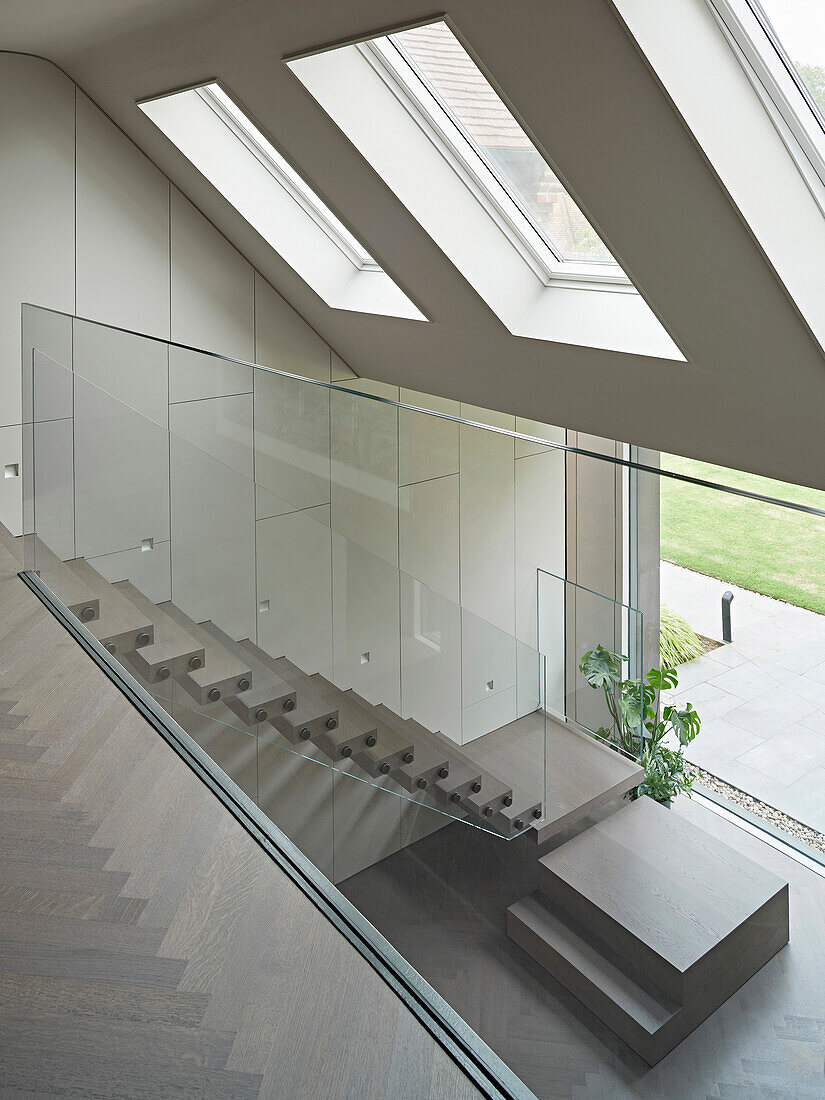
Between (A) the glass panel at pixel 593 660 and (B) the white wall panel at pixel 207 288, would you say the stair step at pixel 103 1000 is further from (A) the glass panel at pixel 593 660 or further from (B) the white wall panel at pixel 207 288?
(B) the white wall panel at pixel 207 288

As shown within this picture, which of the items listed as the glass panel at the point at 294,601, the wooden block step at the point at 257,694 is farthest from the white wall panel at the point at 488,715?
the wooden block step at the point at 257,694

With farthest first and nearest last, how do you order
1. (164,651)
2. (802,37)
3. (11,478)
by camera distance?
(11,478) < (164,651) < (802,37)

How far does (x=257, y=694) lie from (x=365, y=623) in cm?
48

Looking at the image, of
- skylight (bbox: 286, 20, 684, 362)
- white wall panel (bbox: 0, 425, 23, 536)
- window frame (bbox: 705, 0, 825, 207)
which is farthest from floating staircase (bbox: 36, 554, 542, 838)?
window frame (bbox: 705, 0, 825, 207)

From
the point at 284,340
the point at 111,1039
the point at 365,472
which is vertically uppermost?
the point at 284,340

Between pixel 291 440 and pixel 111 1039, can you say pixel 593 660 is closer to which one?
pixel 111 1039

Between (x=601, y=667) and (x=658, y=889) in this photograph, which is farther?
(x=601, y=667)

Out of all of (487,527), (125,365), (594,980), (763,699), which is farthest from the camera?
(125,365)

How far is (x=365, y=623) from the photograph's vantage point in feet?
6.97

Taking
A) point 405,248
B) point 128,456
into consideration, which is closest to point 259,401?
point 128,456

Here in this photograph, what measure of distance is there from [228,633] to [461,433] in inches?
34.6

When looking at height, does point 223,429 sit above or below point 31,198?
below

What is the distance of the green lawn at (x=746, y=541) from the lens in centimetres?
121

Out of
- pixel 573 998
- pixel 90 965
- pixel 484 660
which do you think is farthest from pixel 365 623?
pixel 573 998
